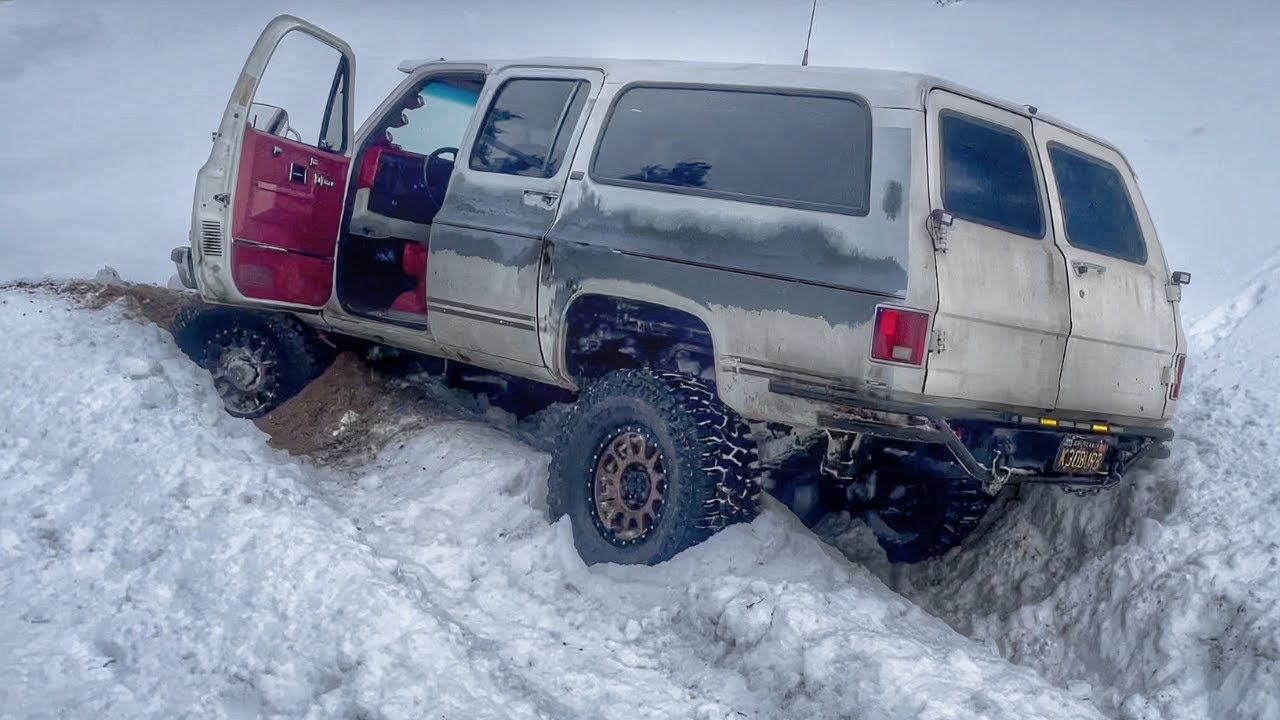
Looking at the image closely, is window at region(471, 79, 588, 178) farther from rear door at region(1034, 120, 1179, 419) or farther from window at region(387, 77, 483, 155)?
rear door at region(1034, 120, 1179, 419)

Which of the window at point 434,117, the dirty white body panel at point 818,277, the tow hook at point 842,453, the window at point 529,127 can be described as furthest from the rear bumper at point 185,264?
the tow hook at point 842,453

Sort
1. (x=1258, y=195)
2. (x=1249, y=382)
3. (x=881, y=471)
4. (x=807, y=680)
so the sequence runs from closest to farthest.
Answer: (x=807, y=680) < (x=881, y=471) < (x=1249, y=382) < (x=1258, y=195)

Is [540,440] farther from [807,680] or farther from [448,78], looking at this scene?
[807,680]

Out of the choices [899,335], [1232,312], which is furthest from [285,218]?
[1232,312]

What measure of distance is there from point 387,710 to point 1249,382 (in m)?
4.81

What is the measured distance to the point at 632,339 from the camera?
14.5ft

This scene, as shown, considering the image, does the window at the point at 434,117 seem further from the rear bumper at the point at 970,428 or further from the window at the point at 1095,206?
the window at the point at 1095,206

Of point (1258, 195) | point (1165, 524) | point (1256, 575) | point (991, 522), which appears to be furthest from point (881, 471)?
point (1258, 195)

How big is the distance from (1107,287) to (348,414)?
161 inches

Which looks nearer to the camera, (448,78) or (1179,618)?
(1179,618)

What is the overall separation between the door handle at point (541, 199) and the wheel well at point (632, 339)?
484 mm

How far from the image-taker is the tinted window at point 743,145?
12.1ft

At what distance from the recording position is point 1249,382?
5.34 metres

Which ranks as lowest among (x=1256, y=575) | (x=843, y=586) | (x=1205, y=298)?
(x=843, y=586)
